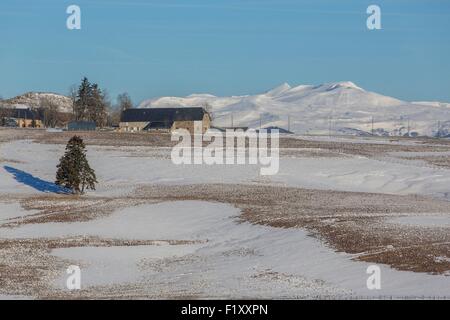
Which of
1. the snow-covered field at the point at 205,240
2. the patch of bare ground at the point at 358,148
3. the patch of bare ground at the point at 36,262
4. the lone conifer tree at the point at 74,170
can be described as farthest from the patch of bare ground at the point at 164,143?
the patch of bare ground at the point at 36,262

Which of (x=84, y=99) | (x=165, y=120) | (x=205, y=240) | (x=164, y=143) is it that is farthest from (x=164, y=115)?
(x=205, y=240)

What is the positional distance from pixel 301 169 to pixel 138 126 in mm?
91170

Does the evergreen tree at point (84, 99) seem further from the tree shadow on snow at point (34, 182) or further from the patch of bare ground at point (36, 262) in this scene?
the patch of bare ground at point (36, 262)

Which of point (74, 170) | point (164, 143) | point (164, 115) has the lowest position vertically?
point (164, 143)

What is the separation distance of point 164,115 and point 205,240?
127604 millimetres

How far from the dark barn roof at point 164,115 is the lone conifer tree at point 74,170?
97498mm

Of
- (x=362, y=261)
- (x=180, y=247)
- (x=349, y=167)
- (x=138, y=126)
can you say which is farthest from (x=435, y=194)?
(x=138, y=126)

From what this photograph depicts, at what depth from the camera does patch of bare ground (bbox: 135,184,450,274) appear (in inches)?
1215

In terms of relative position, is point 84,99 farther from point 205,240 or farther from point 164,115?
point 205,240

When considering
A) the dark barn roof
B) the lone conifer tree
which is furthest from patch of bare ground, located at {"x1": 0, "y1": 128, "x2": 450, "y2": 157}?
the dark barn roof

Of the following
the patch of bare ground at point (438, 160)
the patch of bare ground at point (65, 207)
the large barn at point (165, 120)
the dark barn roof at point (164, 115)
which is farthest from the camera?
the dark barn roof at point (164, 115)

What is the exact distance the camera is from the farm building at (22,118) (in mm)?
178000

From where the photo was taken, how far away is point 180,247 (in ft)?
126

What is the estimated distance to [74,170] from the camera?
60.1 metres
